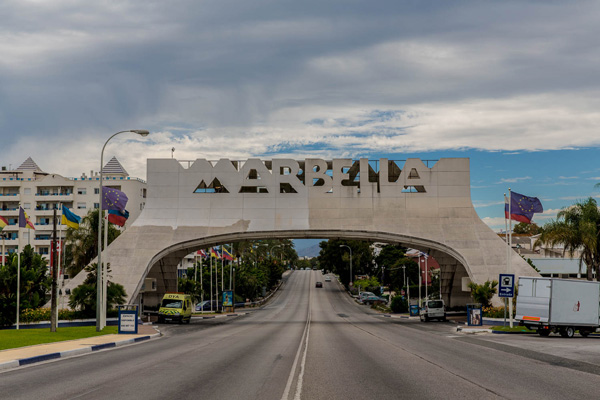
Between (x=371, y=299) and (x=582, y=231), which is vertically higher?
(x=582, y=231)

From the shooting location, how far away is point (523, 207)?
4169cm

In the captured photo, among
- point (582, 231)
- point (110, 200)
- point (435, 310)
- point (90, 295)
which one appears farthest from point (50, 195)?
point (582, 231)

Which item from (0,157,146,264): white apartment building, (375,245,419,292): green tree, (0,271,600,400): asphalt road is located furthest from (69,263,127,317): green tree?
(375,245,419,292): green tree

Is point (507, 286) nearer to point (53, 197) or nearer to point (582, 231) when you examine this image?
point (582, 231)

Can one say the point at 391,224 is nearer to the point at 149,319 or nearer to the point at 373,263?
the point at 149,319

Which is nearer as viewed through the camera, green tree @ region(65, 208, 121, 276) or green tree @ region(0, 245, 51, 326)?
green tree @ region(0, 245, 51, 326)

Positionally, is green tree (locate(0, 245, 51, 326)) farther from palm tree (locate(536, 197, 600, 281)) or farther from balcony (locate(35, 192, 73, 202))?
balcony (locate(35, 192, 73, 202))

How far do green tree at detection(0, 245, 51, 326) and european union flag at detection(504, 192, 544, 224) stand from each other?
3179 centimetres

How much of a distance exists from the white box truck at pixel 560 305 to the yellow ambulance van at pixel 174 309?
27414 millimetres

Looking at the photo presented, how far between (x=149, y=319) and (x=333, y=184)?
1981 centimetres

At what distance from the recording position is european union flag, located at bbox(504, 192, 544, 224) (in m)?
41.5

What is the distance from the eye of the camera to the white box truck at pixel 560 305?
33531 mm

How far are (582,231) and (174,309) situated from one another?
33.8m

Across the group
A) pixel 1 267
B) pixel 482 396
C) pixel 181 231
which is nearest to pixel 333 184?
pixel 181 231
